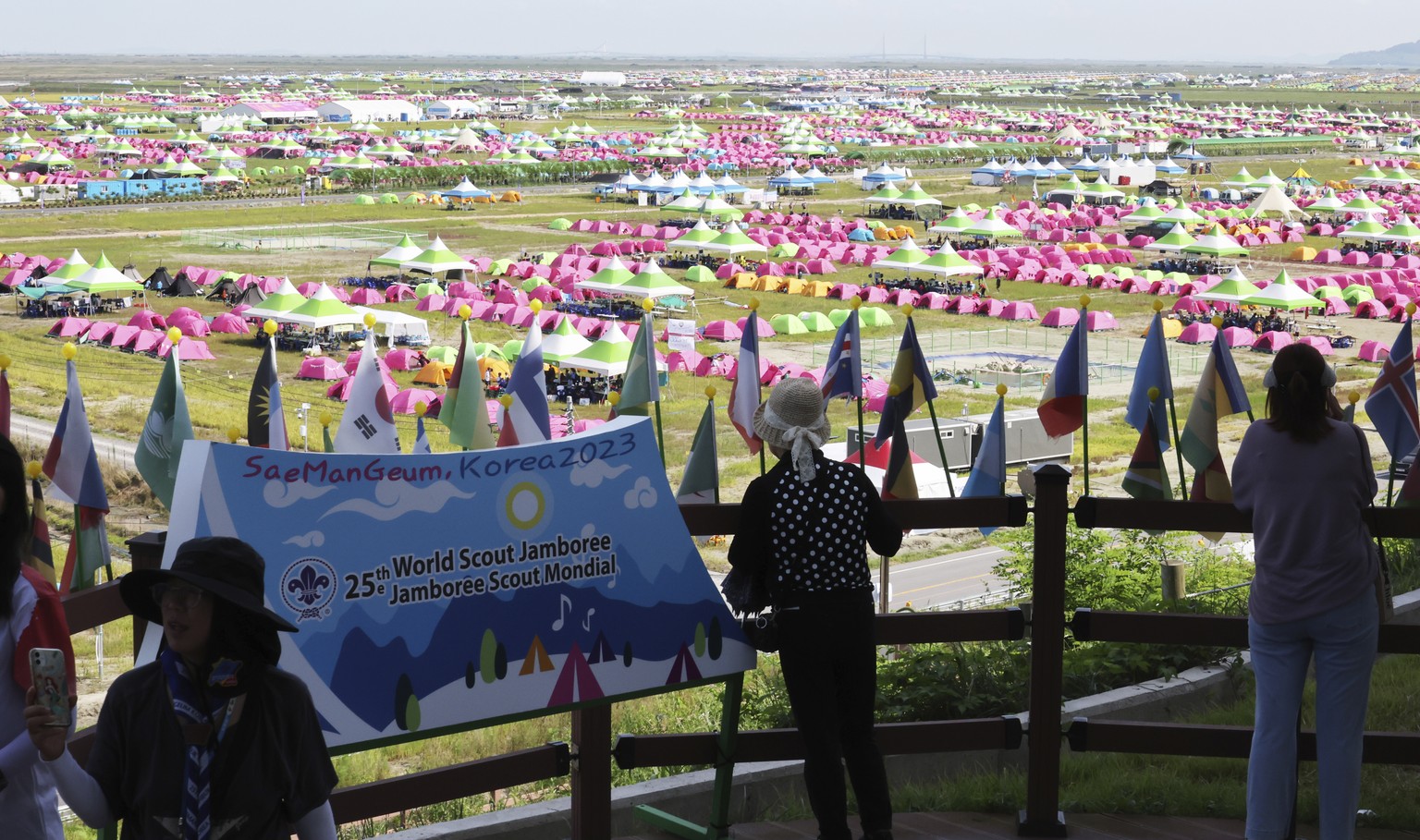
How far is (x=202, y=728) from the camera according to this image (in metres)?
2.63

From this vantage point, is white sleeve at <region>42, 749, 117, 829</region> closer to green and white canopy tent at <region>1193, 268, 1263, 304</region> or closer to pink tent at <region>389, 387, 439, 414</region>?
pink tent at <region>389, 387, 439, 414</region>

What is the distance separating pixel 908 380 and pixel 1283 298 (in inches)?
1212

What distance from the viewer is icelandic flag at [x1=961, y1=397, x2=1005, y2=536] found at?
506 centimetres

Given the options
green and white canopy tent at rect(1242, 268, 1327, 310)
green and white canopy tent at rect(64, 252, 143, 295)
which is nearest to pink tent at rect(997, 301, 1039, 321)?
green and white canopy tent at rect(1242, 268, 1327, 310)

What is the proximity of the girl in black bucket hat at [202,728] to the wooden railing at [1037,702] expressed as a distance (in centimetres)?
155

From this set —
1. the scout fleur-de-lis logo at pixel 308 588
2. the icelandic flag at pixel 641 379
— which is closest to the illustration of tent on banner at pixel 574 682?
the scout fleur-de-lis logo at pixel 308 588

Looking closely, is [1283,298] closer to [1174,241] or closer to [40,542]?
[1174,241]

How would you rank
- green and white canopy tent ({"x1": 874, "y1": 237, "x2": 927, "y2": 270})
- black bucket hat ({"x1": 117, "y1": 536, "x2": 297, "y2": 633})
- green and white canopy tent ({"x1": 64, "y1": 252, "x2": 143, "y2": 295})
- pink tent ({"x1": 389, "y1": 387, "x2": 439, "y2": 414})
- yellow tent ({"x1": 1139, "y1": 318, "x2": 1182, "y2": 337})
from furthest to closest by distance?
green and white canopy tent ({"x1": 874, "y1": 237, "x2": 927, "y2": 270}), yellow tent ({"x1": 1139, "y1": 318, "x2": 1182, "y2": 337}), green and white canopy tent ({"x1": 64, "y1": 252, "x2": 143, "y2": 295}), pink tent ({"x1": 389, "y1": 387, "x2": 439, "y2": 414}), black bucket hat ({"x1": 117, "y1": 536, "x2": 297, "y2": 633})

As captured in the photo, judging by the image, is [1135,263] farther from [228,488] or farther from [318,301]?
[228,488]

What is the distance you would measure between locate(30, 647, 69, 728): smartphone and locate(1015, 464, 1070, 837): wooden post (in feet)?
8.63

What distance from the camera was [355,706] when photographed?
3.61 meters

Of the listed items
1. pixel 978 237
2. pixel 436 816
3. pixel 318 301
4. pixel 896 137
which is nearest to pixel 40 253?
pixel 318 301

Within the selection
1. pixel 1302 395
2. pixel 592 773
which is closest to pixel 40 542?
pixel 592 773

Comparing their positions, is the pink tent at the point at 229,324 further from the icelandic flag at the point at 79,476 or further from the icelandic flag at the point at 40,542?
the icelandic flag at the point at 40,542
